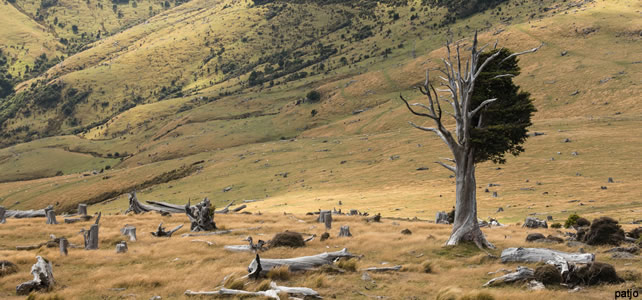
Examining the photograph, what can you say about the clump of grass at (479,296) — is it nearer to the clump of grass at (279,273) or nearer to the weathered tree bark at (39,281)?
the clump of grass at (279,273)

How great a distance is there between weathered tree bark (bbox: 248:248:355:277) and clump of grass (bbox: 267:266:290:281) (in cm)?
27

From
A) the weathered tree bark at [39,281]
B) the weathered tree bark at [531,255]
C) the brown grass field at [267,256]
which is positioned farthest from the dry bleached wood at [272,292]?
the weathered tree bark at [531,255]

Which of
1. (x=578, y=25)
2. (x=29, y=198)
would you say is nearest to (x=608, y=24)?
(x=578, y=25)

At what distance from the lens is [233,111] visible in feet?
597

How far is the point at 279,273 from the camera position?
1605 centimetres

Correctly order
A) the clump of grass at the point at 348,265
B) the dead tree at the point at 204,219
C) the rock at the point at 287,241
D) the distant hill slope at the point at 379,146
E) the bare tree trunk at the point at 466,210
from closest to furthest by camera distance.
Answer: the clump of grass at the point at 348,265 → the rock at the point at 287,241 → the bare tree trunk at the point at 466,210 → the dead tree at the point at 204,219 → the distant hill slope at the point at 379,146

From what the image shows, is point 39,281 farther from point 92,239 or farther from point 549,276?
point 549,276

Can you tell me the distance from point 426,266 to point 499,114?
1012cm

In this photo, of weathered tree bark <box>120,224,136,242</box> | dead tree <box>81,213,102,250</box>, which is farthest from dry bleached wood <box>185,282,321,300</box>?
weathered tree bark <box>120,224,136,242</box>

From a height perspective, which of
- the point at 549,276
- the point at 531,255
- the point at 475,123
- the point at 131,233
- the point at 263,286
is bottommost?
the point at 531,255

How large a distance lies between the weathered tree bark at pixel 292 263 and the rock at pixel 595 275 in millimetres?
8615

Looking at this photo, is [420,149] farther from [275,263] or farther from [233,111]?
[233,111]

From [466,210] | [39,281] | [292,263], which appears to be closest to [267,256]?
[292,263]

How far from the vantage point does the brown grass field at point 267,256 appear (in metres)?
14.8
